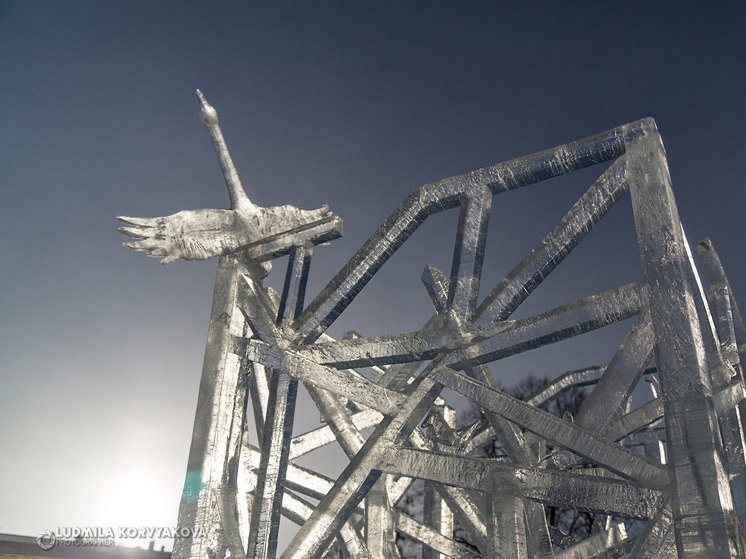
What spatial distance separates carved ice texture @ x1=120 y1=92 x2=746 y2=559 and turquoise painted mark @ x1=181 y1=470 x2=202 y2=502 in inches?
0.5

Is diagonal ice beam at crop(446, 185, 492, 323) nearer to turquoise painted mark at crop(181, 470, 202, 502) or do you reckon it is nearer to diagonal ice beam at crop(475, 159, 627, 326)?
diagonal ice beam at crop(475, 159, 627, 326)

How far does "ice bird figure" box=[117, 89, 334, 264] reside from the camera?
5137 mm

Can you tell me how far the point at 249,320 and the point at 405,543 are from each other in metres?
18.2

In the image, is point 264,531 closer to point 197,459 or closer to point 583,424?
point 197,459

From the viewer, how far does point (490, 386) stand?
4457mm

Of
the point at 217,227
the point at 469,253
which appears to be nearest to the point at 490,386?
the point at 469,253

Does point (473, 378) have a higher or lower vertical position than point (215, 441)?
higher

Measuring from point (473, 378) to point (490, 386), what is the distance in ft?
Answer: 0.53

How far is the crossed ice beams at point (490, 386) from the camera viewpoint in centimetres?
340

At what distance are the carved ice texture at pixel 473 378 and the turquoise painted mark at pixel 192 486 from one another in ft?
0.04

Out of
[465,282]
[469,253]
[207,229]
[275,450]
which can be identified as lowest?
[275,450]

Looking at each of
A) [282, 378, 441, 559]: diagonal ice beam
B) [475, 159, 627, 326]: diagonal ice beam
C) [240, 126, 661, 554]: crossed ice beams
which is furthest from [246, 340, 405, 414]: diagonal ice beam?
[475, 159, 627, 326]: diagonal ice beam

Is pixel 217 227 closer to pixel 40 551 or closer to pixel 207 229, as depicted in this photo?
pixel 207 229

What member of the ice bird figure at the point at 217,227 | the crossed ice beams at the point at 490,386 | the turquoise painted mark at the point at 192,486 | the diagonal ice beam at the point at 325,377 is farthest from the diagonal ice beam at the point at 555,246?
the turquoise painted mark at the point at 192,486
